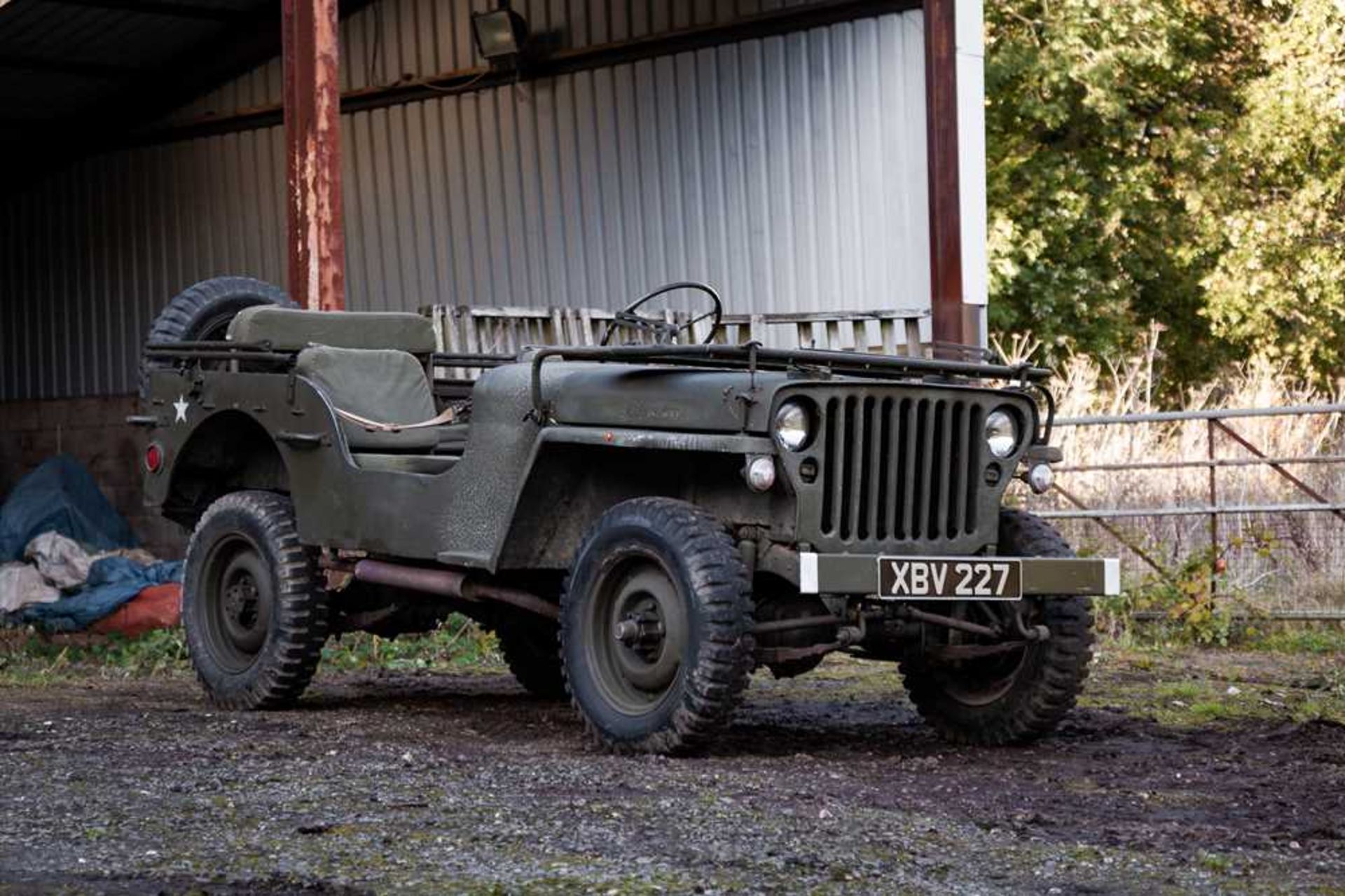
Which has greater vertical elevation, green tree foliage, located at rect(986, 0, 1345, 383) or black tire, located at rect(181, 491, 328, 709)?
green tree foliage, located at rect(986, 0, 1345, 383)

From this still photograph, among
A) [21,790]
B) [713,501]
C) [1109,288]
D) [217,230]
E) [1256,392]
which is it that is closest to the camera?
[21,790]

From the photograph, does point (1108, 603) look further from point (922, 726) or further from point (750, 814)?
point (750, 814)

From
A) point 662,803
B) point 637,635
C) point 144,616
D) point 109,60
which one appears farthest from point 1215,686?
point 109,60

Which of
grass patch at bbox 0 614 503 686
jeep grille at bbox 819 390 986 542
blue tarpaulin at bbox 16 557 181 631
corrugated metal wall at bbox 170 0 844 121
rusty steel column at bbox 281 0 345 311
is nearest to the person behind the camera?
jeep grille at bbox 819 390 986 542

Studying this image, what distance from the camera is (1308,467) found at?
523 inches

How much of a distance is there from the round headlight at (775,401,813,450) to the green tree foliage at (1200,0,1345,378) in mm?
19156

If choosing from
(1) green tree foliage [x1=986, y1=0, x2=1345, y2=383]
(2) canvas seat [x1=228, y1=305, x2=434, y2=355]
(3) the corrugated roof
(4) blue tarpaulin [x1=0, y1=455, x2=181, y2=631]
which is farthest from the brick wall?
(1) green tree foliage [x1=986, y1=0, x2=1345, y2=383]

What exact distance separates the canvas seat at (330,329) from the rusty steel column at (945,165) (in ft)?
14.3

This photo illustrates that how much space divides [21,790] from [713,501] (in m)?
2.33

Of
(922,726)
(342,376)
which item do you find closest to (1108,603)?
(922,726)

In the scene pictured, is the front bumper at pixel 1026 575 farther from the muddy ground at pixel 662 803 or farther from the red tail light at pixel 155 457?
the red tail light at pixel 155 457

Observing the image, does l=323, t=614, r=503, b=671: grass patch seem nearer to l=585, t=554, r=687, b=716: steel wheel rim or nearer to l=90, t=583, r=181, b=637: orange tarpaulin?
l=90, t=583, r=181, b=637: orange tarpaulin

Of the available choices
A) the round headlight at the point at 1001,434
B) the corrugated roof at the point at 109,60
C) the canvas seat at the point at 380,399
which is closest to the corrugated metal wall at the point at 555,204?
the corrugated roof at the point at 109,60

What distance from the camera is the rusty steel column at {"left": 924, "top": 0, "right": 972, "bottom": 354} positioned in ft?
41.5
